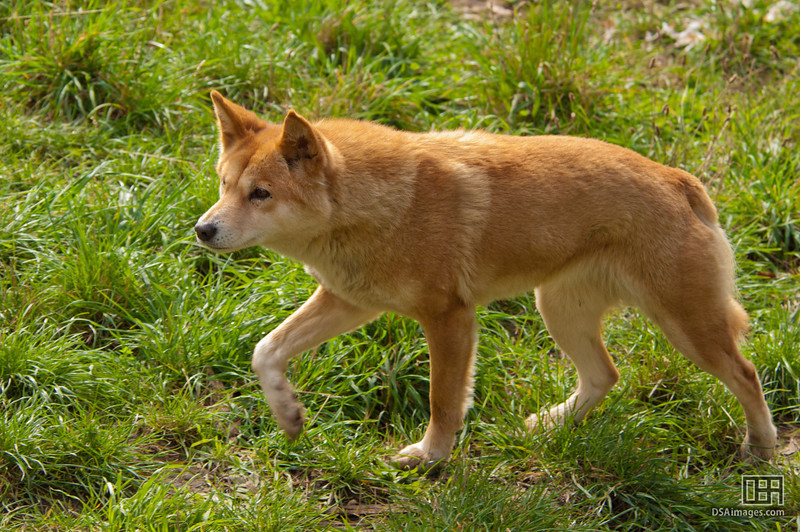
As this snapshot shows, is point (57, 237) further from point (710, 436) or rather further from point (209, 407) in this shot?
point (710, 436)

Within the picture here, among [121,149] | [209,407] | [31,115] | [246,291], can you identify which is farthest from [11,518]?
[31,115]

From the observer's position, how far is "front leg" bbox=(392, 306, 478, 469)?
14.8 ft

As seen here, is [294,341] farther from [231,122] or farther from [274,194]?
[231,122]

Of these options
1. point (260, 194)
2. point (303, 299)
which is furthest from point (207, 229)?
point (303, 299)

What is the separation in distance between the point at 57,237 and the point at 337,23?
124 inches

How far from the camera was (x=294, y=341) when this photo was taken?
15.0 ft

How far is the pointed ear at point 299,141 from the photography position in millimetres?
4102

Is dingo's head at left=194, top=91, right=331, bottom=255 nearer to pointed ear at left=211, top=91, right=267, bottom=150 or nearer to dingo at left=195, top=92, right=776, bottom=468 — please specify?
dingo at left=195, top=92, right=776, bottom=468

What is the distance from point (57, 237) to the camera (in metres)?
5.42

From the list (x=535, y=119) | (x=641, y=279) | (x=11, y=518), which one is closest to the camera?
(x=11, y=518)

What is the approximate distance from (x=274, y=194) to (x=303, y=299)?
52.4 inches

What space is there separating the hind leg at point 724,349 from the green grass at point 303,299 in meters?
0.25

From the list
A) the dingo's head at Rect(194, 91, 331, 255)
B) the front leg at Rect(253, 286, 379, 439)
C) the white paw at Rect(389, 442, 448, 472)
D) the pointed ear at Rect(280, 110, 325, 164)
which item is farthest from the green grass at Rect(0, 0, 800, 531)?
the pointed ear at Rect(280, 110, 325, 164)

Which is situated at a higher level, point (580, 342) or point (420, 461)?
point (580, 342)
